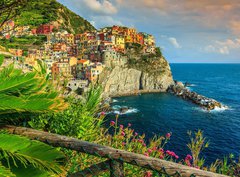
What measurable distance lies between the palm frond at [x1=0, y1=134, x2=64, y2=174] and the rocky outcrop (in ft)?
213

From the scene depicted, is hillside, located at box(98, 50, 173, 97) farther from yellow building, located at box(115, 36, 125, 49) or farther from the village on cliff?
yellow building, located at box(115, 36, 125, 49)

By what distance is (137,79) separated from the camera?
255ft

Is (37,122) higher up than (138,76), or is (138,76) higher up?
(138,76)

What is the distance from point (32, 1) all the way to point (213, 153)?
31480 mm

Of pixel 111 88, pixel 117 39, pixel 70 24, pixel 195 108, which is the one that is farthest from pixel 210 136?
pixel 70 24

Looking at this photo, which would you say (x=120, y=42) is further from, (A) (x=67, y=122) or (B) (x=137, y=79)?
(A) (x=67, y=122)

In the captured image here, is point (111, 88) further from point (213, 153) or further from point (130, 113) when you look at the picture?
point (213, 153)

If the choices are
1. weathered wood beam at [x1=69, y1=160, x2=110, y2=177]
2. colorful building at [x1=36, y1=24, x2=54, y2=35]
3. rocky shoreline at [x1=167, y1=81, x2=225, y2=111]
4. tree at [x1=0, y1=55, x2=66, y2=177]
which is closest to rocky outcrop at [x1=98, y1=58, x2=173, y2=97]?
rocky shoreline at [x1=167, y1=81, x2=225, y2=111]

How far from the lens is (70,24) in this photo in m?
120

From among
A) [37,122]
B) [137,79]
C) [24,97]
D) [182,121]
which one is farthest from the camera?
[137,79]

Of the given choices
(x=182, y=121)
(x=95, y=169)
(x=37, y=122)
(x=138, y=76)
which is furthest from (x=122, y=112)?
(x=95, y=169)

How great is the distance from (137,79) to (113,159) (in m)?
75.3

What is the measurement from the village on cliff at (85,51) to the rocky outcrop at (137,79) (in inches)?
131

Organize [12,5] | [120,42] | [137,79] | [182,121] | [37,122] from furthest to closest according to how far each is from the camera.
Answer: [120,42], [137,79], [182,121], [12,5], [37,122]
